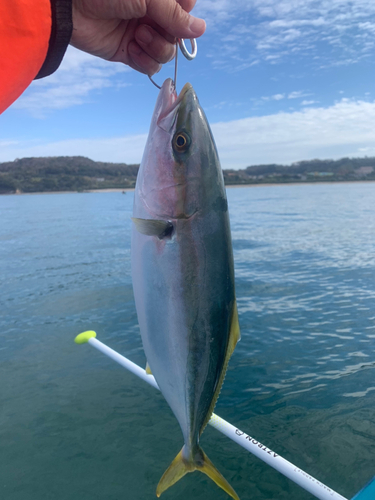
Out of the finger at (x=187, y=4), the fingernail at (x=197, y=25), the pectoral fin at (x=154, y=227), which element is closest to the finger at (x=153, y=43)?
the finger at (x=187, y=4)

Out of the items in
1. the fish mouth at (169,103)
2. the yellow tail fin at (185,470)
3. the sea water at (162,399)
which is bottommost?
the sea water at (162,399)

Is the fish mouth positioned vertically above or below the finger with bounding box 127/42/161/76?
below

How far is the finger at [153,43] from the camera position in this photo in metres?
2.36

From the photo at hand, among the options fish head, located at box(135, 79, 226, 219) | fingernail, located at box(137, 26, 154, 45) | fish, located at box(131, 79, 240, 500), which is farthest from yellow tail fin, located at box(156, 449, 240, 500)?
fingernail, located at box(137, 26, 154, 45)

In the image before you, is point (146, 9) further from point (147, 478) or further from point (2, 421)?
point (2, 421)

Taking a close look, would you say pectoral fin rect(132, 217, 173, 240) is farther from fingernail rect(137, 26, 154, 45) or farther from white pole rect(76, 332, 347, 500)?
white pole rect(76, 332, 347, 500)

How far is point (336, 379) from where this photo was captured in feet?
21.6

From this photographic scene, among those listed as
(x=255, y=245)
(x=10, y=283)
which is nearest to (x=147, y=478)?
(x=10, y=283)

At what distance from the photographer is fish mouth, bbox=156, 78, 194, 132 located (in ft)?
5.86

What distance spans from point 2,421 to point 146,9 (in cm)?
601

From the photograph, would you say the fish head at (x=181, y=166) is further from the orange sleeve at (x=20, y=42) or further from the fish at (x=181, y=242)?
the orange sleeve at (x=20, y=42)

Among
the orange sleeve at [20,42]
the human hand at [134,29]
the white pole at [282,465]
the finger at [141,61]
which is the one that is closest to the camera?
the orange sleeve at [20,42]

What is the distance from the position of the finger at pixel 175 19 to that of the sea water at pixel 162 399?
15.1 ft

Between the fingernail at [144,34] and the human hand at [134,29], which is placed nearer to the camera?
the human hand at [134,29]
